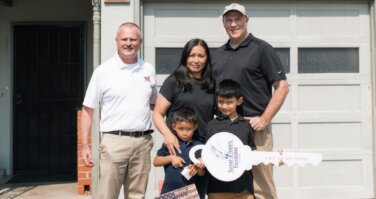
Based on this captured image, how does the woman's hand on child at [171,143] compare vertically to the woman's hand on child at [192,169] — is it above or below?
above

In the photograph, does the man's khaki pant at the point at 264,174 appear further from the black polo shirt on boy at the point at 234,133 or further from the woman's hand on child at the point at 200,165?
the woman's hand on child at the point at 200,165

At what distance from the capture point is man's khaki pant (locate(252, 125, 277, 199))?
3.49m

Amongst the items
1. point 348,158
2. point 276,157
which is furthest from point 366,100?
point 276,157

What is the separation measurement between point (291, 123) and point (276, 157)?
238 centimetres

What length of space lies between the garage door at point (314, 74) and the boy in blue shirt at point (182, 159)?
7.00ft

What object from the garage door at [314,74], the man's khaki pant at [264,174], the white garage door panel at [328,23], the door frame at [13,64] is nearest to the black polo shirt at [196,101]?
the man's khaki pant at [264,174]

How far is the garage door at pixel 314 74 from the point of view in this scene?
5.49 meters

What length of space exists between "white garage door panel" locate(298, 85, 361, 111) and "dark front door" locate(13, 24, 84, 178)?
140 inches

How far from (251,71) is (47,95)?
4.87m

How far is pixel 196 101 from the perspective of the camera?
328 cm

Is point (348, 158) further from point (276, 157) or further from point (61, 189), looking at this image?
point (61, 189)

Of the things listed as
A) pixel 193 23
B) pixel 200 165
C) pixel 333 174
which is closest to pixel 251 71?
Result: pixel 200 165

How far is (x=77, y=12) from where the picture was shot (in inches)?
290

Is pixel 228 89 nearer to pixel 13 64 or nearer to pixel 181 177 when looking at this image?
pixel 181 177
